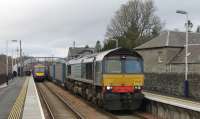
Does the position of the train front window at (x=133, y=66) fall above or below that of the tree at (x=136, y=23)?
below

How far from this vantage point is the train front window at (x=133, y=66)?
19.5 meters

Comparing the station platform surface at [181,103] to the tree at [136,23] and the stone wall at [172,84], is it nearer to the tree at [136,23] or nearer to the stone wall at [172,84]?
the stone wall at [172,84]

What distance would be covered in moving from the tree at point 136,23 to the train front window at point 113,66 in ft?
161

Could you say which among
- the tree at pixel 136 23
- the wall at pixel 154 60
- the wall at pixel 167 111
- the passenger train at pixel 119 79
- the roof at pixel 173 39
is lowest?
the wall at pixel 167 111

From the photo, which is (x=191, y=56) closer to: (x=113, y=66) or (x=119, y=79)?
(x=113, y=66)

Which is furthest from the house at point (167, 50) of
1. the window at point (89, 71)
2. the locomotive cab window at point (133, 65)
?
the locomotive cab window at point (133, 65)

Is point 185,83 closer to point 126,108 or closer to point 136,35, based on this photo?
point 126,108

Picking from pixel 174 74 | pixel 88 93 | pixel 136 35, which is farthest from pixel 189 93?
pixel 136 35

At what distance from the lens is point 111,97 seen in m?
18.6

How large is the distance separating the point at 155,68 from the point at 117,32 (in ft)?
60.9

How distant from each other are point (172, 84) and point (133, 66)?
17.9m

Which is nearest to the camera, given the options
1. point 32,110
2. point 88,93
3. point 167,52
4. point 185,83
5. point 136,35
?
point 32,110

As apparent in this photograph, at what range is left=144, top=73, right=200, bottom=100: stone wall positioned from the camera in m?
32.0

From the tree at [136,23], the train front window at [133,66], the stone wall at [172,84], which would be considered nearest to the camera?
the train front window at [133,66]
